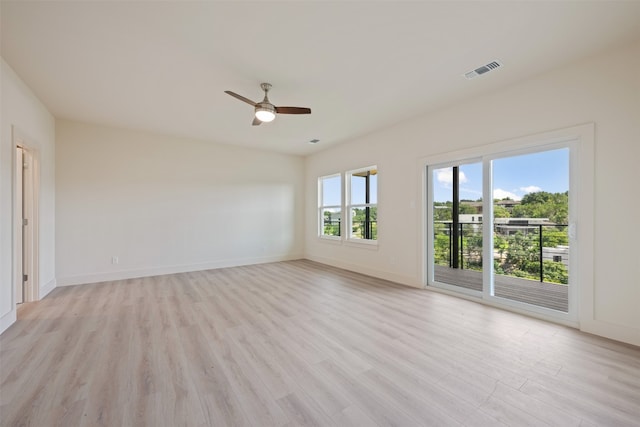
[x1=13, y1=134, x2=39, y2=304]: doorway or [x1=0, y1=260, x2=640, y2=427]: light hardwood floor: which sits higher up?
[x1=13, y1=134, x2=39, y2=304]: doorway

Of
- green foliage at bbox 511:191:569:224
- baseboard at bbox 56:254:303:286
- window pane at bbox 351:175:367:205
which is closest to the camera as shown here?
green foliage at bbox 511:191:569:224

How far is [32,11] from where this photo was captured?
2.11 meters

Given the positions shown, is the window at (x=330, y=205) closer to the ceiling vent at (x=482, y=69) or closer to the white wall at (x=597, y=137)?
the white wall at (x=597, y=137)

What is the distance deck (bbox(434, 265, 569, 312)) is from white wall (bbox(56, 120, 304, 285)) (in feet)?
13.5

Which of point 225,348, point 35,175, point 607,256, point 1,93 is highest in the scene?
point 1,93

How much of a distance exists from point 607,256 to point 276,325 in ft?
11.3

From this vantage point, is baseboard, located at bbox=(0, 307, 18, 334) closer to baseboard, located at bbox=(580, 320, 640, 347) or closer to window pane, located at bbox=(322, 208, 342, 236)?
window pane, located at bbox=(322, 208, 342, 236)

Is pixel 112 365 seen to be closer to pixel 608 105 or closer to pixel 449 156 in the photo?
pixel 449 156

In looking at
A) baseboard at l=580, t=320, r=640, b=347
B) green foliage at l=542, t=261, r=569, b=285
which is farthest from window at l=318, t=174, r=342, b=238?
baseboard at l=580, t=320, r=640, b=347

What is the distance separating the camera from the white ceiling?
2111mm

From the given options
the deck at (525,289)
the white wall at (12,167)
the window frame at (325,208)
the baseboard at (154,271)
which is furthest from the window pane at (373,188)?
the white wall at (12,167)

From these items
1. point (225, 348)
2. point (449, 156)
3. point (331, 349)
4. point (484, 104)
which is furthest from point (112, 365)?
point (484, 104)

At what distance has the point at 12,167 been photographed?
9.71ft

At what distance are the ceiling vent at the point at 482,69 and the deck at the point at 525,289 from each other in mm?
2616
